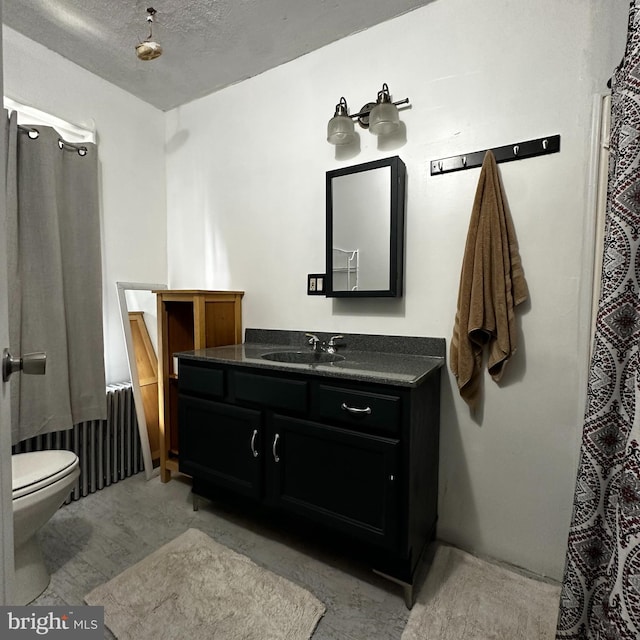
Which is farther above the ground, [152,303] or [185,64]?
[185,64]

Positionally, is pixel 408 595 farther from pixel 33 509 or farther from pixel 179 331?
pixel 179 331

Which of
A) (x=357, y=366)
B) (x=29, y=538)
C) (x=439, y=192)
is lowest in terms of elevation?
(x=29, y=538)

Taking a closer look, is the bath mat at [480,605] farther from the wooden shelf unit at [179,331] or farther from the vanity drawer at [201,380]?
the wooden shelf unit at [179,331]

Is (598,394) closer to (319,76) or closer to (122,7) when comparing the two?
(319,76)

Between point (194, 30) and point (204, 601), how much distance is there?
2.57 metres

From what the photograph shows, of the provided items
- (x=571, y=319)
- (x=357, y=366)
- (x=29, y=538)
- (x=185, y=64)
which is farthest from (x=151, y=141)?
(x=571, y=319)

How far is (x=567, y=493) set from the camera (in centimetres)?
139

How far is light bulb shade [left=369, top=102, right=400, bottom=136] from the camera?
159 cm

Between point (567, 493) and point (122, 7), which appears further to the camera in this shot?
point (122, 7)

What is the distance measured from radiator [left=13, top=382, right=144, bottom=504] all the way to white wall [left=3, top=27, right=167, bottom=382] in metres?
0.23

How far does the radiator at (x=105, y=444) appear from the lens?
1862mm

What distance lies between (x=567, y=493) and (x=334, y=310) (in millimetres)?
1282

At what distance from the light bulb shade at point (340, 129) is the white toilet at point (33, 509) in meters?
1.89

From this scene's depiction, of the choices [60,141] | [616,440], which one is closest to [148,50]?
[60,141]
